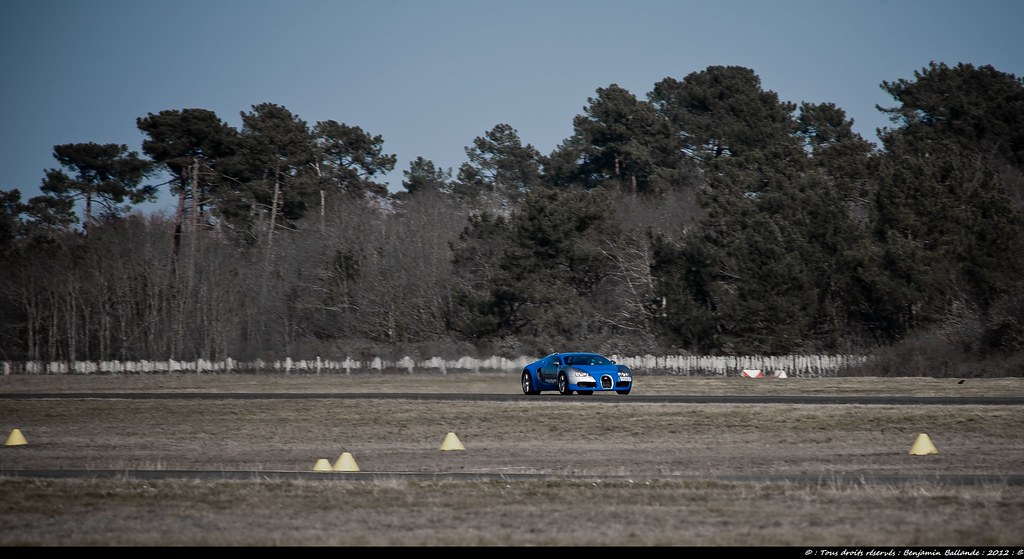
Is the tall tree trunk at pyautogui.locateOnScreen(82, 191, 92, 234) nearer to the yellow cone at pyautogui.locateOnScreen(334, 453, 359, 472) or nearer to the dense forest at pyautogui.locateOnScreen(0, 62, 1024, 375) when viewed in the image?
the dense forest at pyautogui.locateOnScreen(0, 62, 1024, 375)

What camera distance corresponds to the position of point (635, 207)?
86188mm

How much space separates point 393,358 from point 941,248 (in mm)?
29922

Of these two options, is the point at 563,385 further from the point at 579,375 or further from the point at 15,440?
the point at 15,440

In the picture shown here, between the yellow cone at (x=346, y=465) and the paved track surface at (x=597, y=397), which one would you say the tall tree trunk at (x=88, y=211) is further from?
the yellow cone at (x=346, y=465)

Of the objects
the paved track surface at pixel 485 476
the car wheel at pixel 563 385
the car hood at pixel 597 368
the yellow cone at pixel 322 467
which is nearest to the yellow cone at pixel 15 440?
the paved track surface at pixel 485 476

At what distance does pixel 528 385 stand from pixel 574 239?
28632 mm

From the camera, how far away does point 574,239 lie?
63812 millimetres

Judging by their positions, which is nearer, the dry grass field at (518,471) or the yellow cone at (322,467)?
the dry grass field at (518,471)

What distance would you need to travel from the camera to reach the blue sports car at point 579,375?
111ft

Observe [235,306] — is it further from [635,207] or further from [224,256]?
[635,207]

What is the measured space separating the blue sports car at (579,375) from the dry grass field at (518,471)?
0.73 metres

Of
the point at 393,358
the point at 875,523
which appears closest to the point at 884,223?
the point at 393,358

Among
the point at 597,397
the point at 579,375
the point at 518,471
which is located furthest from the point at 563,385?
the point at 518,471

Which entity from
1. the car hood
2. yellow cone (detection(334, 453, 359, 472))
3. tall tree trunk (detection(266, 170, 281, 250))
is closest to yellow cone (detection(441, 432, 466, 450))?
yellow cone (detection(334, 453, 359, 472))
